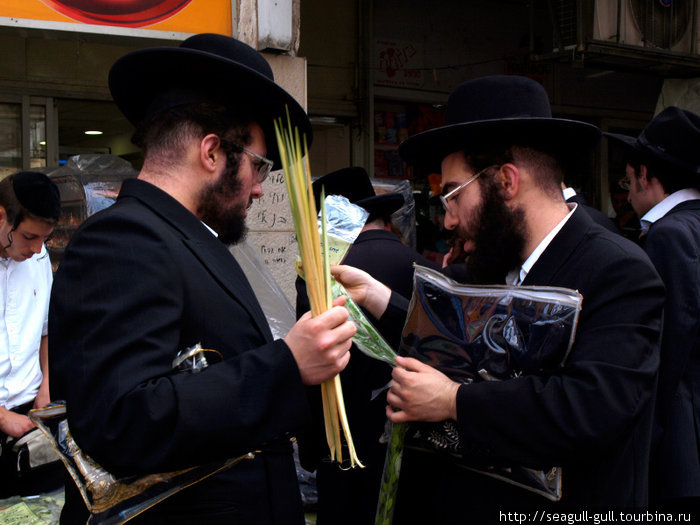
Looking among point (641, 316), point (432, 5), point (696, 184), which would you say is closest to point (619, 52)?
point (432, 5)

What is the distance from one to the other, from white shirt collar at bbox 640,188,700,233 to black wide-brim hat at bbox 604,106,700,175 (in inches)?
4.8

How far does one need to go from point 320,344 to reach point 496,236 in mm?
762

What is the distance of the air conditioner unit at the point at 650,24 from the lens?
6.82 m

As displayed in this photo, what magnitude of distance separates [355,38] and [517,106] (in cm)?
632

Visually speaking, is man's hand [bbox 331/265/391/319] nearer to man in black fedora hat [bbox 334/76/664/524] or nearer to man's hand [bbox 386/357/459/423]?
man in black fedora hat [bbox 334/76/664/524]

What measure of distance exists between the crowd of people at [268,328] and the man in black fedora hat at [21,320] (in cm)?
186

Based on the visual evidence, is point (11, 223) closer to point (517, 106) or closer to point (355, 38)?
point (517, 106)

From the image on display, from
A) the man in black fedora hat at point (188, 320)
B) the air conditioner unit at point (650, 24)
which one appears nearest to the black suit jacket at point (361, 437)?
the man in black fedora hat at point (188, 320)

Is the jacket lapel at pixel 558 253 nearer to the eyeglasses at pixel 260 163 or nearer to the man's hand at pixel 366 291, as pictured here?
the man's hand at pixel 366 291

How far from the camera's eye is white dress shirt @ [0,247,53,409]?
11.8ft

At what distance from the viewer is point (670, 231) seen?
288cm

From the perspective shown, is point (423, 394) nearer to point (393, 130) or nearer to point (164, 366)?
point (164, 366)

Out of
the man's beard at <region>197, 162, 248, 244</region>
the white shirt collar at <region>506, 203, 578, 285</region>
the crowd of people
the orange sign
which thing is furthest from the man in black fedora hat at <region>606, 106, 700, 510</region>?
the orange sign

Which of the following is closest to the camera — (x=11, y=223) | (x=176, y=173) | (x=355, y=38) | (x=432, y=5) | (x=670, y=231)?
(x=176, y=173)
